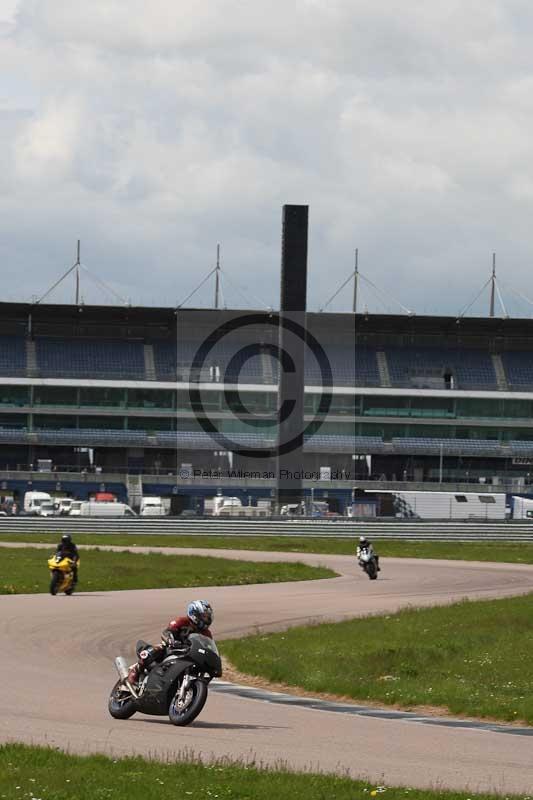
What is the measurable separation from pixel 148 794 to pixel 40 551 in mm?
43185

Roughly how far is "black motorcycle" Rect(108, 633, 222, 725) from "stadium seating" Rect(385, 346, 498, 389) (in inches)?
→ 3650

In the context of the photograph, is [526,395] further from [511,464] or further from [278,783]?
[278,783]

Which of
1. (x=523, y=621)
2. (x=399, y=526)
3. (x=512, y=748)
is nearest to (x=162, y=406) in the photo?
(x=399, y=526)

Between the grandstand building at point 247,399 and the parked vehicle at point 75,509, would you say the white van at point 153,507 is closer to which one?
the parked vehicle at point 75,509

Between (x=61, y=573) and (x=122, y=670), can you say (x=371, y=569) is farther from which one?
(x=122, y=670)

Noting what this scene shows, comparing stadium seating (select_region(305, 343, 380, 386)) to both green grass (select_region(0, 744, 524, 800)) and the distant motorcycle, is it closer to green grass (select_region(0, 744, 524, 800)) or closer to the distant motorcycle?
the distant motorcycle

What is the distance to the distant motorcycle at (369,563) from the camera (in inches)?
1805

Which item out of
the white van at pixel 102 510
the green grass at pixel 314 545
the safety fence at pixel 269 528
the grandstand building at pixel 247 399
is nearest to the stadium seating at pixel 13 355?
the grandstand building at pixel 247 399

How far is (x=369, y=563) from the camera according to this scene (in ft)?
151

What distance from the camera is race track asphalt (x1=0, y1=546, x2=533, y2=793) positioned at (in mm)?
13414

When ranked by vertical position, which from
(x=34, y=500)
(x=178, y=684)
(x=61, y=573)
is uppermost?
(x=34, y=500)

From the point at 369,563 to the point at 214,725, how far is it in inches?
1196

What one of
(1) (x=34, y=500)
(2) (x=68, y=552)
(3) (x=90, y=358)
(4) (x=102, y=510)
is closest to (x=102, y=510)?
(4) (x=102, y=510)

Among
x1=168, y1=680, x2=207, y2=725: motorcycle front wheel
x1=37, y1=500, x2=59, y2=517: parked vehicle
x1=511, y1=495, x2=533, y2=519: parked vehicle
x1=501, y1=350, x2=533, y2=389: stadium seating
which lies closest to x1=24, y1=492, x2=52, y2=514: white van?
x1=37, y1=500, x2=59, y2=517: parked vehicle
